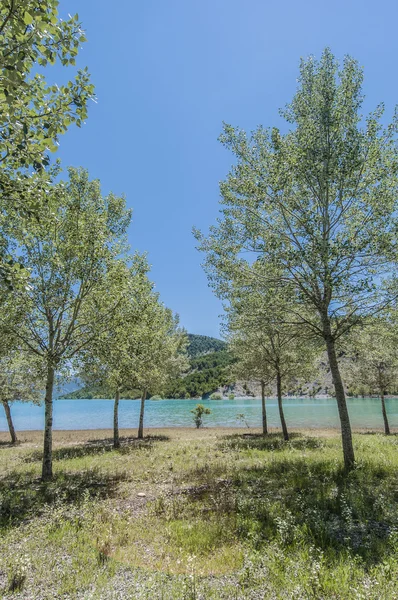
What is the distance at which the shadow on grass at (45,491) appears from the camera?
9195 mm

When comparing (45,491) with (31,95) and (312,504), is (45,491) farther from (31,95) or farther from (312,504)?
(31,95)

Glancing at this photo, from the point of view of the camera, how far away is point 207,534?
22.4 ft

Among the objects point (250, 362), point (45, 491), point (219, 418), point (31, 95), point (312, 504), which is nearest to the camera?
point (31, 95)

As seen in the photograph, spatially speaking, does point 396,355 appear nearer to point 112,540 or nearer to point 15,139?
point 112,540

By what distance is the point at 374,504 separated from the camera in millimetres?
8102

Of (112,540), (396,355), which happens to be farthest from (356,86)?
(396,355)

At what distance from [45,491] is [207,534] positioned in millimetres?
7521

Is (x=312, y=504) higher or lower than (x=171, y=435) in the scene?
higher

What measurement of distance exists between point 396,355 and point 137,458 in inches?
906

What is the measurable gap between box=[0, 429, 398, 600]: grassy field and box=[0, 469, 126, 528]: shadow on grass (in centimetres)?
5

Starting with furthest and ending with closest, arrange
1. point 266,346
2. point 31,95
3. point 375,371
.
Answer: point 375,371 < point 266,346 < point 31,95

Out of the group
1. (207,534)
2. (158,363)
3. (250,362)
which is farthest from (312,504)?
(158,363)

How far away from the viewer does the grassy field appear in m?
4.95

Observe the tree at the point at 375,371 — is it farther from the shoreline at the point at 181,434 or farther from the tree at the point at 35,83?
the tree at the point at 35,83
